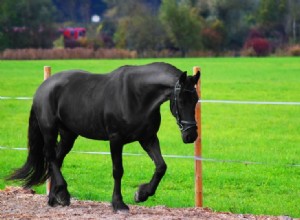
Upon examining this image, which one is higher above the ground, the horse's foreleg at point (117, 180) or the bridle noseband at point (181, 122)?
the bridle noseband at point (181, 122)

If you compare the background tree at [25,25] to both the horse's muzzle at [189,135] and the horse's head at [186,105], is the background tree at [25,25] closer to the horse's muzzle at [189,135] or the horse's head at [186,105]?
the horse's head at [186,105]

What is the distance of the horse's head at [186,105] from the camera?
25.1 ft

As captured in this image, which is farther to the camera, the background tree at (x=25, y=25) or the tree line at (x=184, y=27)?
the tree line at (x=184, y=27)

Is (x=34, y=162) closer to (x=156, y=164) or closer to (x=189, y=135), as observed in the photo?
(x=156, y=164)

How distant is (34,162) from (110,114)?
5.08 feet

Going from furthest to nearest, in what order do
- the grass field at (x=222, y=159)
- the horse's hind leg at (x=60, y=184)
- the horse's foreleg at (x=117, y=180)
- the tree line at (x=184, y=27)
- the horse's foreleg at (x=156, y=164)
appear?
the tree line at (x=184, y=27) < the grass field at (x=222, y=159) < the horse's hind leg at (x=60, y=184) < the horse's foreleg at (x=117, y=180) < the horse's foreleg at (x=156, y=164)

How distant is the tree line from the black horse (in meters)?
71.6

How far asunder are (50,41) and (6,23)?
4975 millimetres

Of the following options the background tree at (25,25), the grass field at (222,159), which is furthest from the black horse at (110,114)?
the background tree at (25,25)

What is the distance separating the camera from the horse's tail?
9.37m

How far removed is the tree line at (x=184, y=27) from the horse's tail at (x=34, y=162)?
71.4 metres

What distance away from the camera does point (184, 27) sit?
279 feet

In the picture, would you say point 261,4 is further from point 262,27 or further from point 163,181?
point 163,181

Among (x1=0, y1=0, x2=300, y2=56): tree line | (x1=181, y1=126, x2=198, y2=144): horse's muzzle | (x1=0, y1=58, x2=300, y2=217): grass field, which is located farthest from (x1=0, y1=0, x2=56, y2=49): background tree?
(x1=181, y1=126, x2=198, y2=144): horse's muzzle
